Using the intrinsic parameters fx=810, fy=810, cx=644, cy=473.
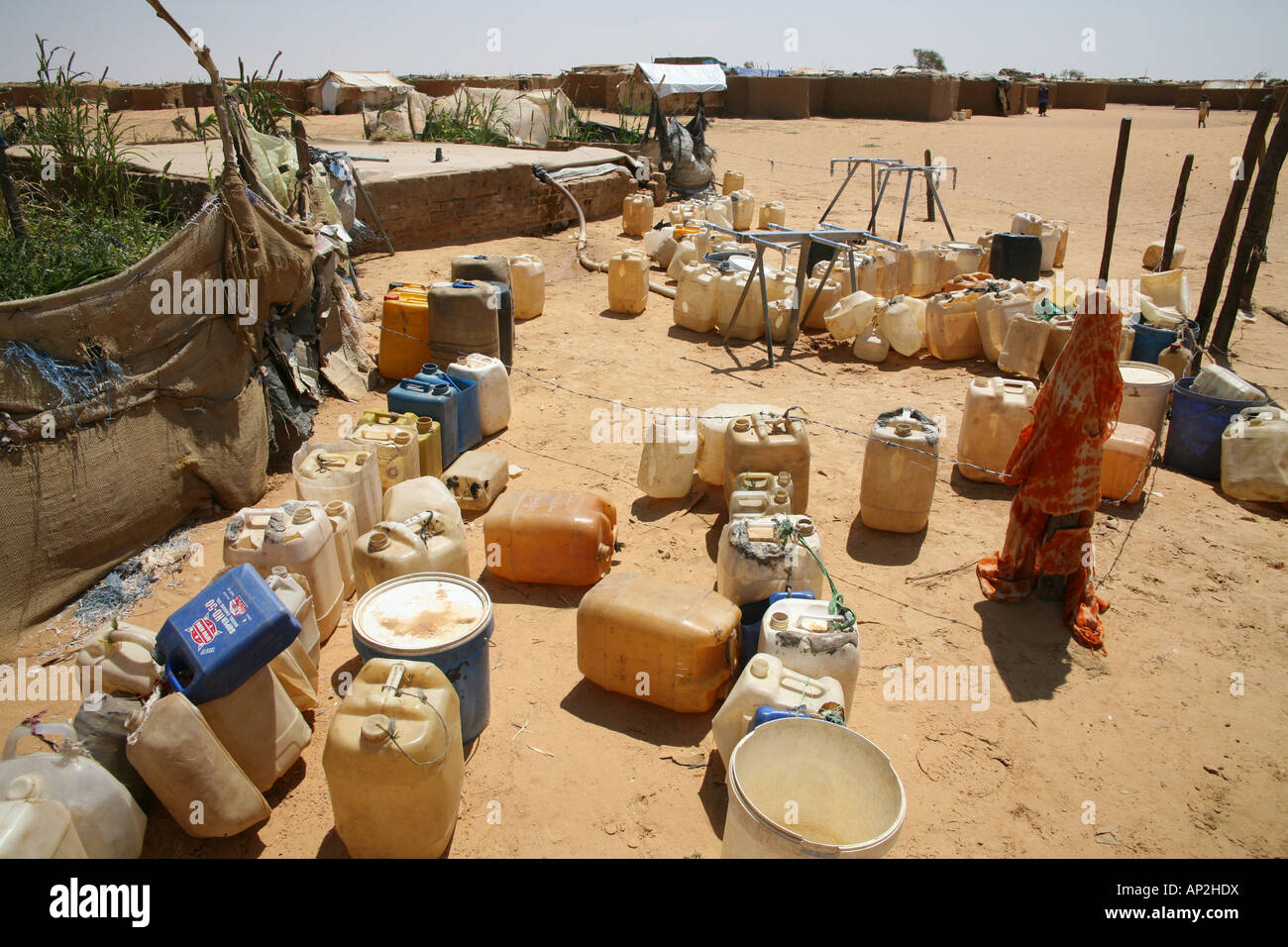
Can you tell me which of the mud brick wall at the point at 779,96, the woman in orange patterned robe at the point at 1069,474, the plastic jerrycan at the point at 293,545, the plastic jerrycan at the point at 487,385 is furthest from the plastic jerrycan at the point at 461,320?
the mud brick wall at the point at 779,96

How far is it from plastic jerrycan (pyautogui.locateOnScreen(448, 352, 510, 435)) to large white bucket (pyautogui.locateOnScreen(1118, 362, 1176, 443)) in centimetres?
501

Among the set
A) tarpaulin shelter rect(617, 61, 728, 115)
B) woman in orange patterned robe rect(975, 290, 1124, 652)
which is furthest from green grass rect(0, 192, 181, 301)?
tarpaulin shelter rect(617, 61, 728, 115)

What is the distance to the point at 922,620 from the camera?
4.80m

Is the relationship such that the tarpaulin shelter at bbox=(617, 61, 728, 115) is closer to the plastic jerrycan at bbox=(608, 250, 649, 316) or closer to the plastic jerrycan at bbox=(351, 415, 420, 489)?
the plastic jerrycan at bbox=(608, 250, 649, 316)

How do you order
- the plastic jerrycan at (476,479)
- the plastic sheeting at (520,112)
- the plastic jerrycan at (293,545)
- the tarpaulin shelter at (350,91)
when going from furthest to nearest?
the tarpaulin shelter at (350,91) → the plastic sheeting at (520,112) → the plastic jerrycan at (476,479) → the plastic jerrycan at (293,545)

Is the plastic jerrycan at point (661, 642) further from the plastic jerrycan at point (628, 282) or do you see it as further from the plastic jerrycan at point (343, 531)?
the plastic jerrycan at point (628, 282)

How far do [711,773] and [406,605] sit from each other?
1603 millimetres

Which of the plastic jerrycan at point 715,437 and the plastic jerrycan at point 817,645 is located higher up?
the plastic jerrycan at point 715,437

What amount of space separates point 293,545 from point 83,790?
4.66ft

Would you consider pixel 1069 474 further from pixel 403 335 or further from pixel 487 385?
pixel 403 335

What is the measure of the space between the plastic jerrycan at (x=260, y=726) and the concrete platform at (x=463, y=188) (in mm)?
7761

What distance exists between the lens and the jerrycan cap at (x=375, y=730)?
2.82 meters

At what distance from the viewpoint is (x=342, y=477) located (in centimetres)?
479
